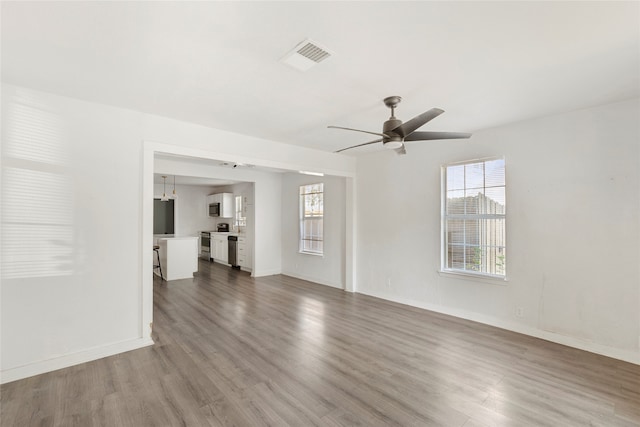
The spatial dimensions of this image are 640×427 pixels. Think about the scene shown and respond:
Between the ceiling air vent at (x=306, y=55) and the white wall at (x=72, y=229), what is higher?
the ceiling air vent at (x=306, y=55)

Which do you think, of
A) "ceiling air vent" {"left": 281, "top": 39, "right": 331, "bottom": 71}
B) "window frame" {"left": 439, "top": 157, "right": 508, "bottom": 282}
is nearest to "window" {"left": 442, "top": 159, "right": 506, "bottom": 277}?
"window frame" {"left": 439, "top": 157, "right": 508, "bottom": 282}

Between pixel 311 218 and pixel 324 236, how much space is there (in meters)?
0.61

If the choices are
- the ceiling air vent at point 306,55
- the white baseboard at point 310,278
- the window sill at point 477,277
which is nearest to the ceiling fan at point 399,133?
the ceiling air vent at point 306,55

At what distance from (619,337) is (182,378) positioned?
4234 mm

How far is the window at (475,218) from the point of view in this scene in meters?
3.94

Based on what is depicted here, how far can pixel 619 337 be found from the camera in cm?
301

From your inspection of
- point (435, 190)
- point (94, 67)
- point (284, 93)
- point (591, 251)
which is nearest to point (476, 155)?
point (435, 190)

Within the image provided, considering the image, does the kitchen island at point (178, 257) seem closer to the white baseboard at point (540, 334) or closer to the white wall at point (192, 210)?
the white wall at point (192, 210)

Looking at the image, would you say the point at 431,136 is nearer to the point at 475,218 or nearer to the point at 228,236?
the point at 475,218

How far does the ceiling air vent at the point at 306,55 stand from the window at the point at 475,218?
2.94 m

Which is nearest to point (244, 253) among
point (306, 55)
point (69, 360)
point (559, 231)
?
point (69, 360)

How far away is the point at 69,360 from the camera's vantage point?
2857mm

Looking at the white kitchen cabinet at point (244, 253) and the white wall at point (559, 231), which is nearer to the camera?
the white wall at point (559, 231)

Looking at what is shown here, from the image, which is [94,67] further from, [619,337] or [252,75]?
[619,337]
